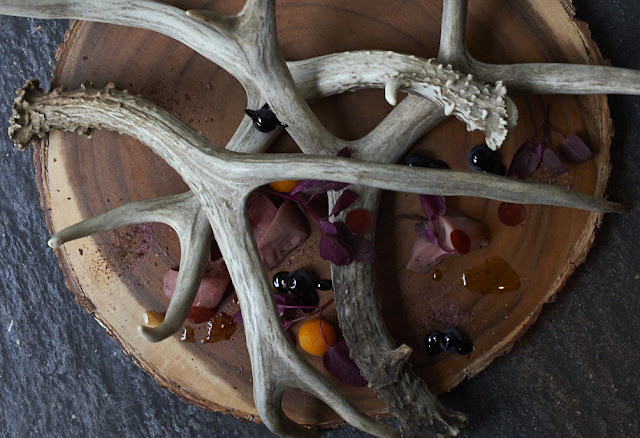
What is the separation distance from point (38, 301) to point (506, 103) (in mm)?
1251

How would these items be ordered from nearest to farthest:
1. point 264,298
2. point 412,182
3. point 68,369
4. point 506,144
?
point 412,182 < point 264,298 < point 506,144 < point 68,369

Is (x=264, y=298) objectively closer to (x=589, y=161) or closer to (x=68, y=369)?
(x=589, y=161)

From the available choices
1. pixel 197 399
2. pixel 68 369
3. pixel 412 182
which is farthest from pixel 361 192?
pixel 68 369

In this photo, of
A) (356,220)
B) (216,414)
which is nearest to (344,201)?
(356,220)

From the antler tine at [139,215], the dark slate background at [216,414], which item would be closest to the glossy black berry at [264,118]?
the antler tine at [139,215]

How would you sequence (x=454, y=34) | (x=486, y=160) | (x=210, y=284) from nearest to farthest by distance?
(x=454, y=34), (x=486, y=160), (x=210, y=284)

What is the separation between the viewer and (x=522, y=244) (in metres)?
1.16

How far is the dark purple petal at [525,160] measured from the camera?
3.70 feet

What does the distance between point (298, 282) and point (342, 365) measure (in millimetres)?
184

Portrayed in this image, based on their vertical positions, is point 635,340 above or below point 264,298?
below

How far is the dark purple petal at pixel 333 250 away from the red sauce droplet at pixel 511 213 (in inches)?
12.4

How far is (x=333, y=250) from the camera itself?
1.09 metres

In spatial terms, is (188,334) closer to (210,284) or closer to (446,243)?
(210,284)

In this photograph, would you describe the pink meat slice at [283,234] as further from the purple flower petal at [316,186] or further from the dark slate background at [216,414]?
the dark slate background at [216,414]
